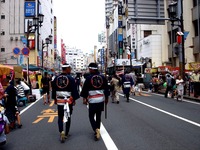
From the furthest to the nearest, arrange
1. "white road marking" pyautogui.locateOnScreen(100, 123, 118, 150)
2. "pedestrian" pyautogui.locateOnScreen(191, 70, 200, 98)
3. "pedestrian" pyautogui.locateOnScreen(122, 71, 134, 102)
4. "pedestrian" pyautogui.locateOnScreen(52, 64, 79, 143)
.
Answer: "pedestrian" pyautogui.locateOnScreen(191, 70, 200, 98) < "pedestrian" pyautogui.locateOnScreen(122, 71, 134, 102) < "pedestrian" pyautogui.locateOnScreen(52, 64, 79, 143) < "white road marking" pyautogui.locateOnScreen(100, 123, 118, 150)

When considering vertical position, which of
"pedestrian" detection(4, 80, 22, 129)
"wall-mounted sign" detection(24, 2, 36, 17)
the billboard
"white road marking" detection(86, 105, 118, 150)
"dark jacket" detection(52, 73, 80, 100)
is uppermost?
"wall-mounted sign" detection(24, 2, 36, 17)

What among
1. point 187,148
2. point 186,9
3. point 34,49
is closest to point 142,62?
point 186,9

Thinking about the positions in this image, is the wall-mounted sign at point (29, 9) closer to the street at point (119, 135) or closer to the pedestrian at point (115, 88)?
the pedestrian at point (115, 88)

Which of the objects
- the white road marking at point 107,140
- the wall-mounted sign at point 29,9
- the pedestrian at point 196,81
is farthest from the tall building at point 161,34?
the wall-mounted sign at point 29,9

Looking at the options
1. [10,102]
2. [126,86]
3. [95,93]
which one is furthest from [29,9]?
[95,93]

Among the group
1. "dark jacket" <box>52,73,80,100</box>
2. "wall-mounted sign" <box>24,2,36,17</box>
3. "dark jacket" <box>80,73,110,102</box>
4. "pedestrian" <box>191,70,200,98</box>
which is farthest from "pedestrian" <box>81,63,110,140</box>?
"wall-mounted sign" <box>24,2,36,17</box>

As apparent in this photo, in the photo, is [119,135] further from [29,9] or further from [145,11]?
[29,9]

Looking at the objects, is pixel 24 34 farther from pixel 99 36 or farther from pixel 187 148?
pixel 99 36

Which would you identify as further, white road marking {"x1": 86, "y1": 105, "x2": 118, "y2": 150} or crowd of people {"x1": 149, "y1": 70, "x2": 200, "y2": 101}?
crowd of people {"x1": 149, "y1": 70, "x2": 200, "y2": 101}

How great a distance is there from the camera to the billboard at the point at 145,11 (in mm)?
17219

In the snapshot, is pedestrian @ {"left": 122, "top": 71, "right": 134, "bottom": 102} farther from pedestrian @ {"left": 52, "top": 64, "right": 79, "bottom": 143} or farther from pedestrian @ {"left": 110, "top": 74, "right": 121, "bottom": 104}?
pedestrian @ {"left": 52, "top": 64, "right": 79, "bottom": 143}

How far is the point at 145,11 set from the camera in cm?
1755

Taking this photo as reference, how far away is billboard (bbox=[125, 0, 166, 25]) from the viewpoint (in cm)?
1722

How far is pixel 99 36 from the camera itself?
17175 cm
